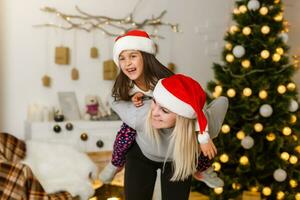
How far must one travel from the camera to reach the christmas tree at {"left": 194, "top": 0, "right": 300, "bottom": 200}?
2938 mm

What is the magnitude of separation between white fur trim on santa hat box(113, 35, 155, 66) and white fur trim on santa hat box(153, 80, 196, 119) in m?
0.18

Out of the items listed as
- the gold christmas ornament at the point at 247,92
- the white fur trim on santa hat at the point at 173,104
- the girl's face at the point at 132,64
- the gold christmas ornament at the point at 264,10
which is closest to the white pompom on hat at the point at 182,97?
the white fur trim on santa hat at the point at 173,104

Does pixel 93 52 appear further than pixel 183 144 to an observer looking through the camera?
Yes

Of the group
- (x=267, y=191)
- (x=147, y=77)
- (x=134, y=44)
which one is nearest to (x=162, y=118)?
(x=147, y=77)

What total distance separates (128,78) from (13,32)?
2.52 meters

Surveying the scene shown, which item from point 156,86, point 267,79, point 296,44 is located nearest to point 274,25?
point 267,79

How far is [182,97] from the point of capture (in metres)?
1.23

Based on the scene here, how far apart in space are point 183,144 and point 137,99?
0.24 metres

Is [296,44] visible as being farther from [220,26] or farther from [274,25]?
[274,25]

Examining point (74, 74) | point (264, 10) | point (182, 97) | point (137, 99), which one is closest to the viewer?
point (182, 97)

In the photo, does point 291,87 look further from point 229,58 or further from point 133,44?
point 133,44

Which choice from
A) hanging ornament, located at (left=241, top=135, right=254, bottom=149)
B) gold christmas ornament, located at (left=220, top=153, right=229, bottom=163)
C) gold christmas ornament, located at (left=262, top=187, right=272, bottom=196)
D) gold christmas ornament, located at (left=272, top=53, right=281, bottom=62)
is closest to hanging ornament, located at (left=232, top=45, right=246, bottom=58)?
gold christmas ornament, located at (left=272, top=53, right=281, bottom=62)

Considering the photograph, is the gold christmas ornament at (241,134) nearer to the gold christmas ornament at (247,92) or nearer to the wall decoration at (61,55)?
the gold christmas ornament at (247,92)

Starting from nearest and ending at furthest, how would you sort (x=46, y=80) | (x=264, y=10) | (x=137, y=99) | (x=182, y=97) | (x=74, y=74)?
(x=182, y=97)
(x=137, y=99)
(x=264, y=10)
(x=46, y=80)
(x=74, y=74)
